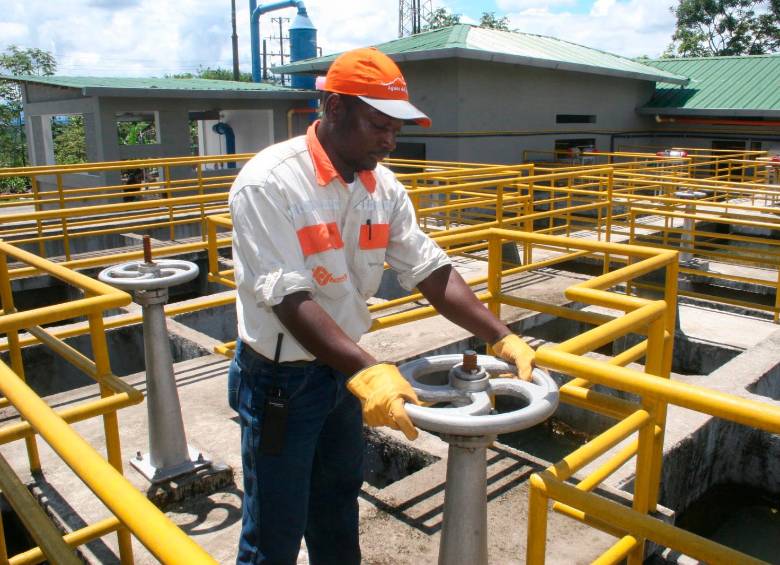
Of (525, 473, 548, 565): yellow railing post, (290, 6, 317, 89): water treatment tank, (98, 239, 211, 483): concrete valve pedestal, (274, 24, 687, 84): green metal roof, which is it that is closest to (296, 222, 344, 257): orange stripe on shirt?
(525, 473, 548, 565): yellow railing post

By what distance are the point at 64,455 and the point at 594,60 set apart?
70.1ft

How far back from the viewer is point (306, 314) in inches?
80.1

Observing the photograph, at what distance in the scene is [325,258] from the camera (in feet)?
7.14

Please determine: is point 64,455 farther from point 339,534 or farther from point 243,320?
point 339,534

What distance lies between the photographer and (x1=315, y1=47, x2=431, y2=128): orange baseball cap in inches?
83.2

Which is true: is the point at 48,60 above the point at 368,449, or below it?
above

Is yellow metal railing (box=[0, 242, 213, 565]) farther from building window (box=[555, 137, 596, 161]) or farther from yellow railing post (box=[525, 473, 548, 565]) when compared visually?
building window (box=[555, 137, 596, 161])

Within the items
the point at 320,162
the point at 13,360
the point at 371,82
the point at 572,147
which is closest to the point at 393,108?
the point at 371,82

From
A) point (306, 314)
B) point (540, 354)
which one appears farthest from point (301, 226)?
point (540, 354)

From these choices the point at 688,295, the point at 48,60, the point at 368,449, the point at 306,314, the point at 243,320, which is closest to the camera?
the point at 306,314

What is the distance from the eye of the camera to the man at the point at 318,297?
2.04m

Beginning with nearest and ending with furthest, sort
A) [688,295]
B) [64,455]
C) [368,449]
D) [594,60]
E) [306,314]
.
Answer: [64,455] → [306,314] → [368,449] → [688,295] → [594,60]

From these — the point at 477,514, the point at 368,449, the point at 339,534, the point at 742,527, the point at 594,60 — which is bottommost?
the point at 742,527

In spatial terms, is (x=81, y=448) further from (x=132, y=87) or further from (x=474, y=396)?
(x=132, y=87)
